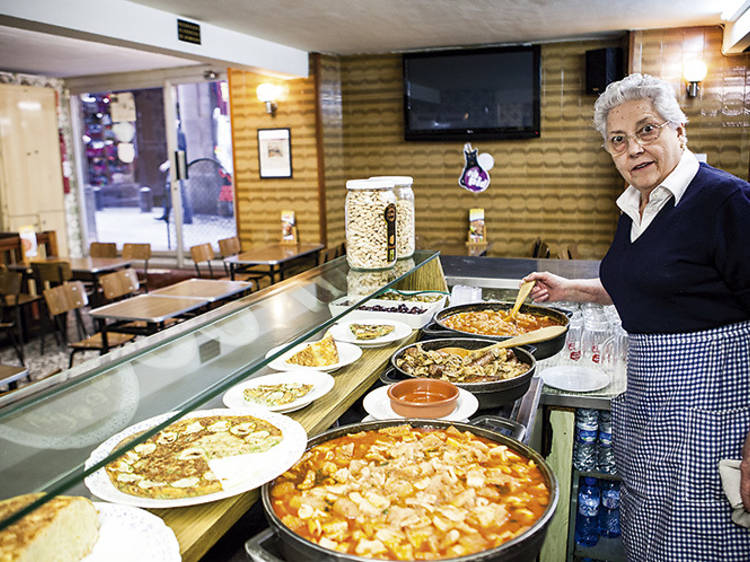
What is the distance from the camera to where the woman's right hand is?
8.16 feet

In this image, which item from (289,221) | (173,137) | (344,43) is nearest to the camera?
(344,43)

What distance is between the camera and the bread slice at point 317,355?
2.09m

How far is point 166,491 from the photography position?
4.04 feet

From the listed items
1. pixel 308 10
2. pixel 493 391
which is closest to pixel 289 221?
pixel 308 10

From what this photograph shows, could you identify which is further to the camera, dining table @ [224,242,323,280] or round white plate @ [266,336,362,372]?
dining table @ [224,242,323,280]

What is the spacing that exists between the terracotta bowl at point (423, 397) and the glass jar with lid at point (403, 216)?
0.88m

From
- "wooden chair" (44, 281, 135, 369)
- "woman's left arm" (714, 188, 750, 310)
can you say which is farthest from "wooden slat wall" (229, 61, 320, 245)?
"woman's left arm" (714, 188, 750, 310)

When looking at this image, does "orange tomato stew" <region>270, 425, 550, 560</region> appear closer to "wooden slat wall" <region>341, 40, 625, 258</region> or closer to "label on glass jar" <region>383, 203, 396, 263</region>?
"label on glass jar" <region>383, 203, 396, 263</region>

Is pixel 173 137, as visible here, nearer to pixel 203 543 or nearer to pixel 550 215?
pixel 550 215

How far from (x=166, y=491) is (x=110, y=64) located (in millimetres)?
9029

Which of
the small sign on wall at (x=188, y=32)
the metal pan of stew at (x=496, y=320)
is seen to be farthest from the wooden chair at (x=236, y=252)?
the metal pan of stew at (x=496, y=320)

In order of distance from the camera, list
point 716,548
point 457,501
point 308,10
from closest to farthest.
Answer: point 457,501
point 716,548
point 308,10

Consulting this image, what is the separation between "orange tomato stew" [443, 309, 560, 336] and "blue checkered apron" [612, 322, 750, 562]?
630mm

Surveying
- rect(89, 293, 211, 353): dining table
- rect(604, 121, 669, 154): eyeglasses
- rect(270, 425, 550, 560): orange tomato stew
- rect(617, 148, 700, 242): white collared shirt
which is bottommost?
rect(89, 293, 211, 353): dining table
